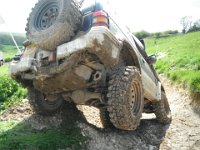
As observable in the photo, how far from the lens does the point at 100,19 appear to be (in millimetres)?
5359

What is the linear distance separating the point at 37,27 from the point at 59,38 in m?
0.53

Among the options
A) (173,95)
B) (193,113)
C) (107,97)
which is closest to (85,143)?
(107,97)

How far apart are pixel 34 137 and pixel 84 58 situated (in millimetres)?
1620

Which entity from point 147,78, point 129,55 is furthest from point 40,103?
point 147,78

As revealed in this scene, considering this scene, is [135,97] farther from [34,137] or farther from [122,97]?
[34,137]

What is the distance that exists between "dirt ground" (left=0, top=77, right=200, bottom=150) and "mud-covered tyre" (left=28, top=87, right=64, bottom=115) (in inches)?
5.2

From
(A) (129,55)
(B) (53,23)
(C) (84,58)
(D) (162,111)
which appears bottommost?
(D) (162,111)

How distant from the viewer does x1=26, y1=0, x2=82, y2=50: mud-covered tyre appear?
205 inches

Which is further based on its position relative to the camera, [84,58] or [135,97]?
[135,97]

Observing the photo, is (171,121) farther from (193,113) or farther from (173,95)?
(173,95)

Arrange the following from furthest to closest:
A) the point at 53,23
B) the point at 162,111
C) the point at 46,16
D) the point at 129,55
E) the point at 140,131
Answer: the point at 162,111 → the point at 140,131 → the point at 129,55 → the point at 46,16 → the point at 53,23

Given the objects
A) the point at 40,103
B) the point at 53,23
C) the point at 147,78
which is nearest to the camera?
the point at 53,23

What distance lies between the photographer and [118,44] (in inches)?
217

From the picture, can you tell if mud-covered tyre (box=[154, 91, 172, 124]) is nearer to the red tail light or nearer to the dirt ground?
the dirt ground
